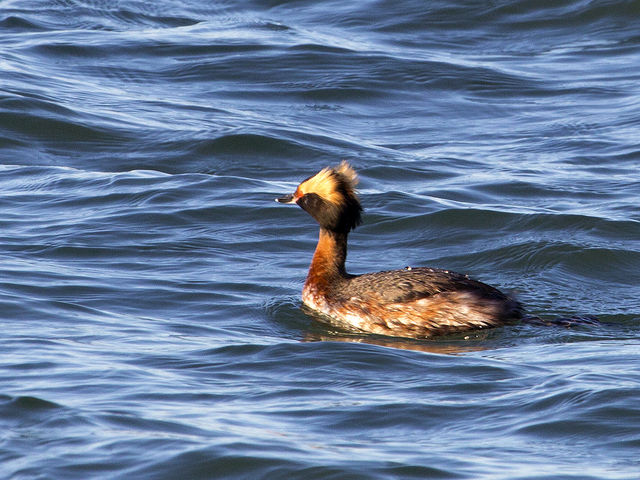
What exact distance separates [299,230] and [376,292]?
2648 millimetres

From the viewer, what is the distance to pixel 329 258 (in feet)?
33.0

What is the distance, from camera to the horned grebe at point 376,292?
9219 mm

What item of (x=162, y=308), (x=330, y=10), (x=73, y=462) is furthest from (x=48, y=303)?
(x=330, y=10)

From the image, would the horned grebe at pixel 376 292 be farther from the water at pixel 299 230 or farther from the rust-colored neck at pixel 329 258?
the water at pixel 299 230

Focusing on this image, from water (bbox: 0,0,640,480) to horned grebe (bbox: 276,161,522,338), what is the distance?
206 millimetres

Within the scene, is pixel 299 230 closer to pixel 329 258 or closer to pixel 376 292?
pixel 329 258

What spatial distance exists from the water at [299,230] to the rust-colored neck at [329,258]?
301 millimetres

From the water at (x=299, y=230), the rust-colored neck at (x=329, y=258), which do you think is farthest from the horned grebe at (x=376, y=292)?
the water at (x=299, y=230)

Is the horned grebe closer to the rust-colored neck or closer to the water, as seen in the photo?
the rust-colored neck

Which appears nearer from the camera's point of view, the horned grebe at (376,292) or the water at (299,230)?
the water at (299,230)

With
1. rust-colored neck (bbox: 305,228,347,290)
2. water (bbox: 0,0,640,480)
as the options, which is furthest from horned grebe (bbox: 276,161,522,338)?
water (bbox: 0,0,640,480)

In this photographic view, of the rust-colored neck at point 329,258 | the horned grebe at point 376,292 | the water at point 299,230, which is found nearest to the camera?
the water at point 299,230

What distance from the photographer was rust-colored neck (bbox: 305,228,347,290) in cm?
998

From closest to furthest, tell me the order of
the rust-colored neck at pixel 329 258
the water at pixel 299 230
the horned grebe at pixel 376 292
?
the water at pixel 299 230, the horned grebe at pixel 376 292, the rust-colored neck at pixel 329 258
